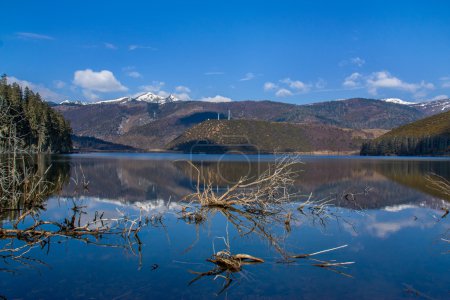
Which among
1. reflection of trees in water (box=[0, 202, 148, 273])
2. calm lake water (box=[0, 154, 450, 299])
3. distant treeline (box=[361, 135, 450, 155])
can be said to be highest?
distant treeline (box=[361, 135, 450, 155])

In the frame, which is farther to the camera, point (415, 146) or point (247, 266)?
point (415, 146)

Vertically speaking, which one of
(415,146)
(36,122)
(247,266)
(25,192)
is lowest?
(247,266)

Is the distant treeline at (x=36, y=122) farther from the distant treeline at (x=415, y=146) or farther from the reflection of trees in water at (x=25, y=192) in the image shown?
the distant treeline at (x=415, y=146)

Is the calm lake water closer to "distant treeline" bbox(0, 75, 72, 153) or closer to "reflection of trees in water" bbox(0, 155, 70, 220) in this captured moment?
"reflection of trees in water" bbox(0, 155, 70, 220)

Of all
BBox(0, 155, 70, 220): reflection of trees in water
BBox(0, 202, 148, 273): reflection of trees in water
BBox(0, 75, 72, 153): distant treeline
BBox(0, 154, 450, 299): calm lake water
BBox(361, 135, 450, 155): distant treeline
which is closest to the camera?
BBox(0, 154, 450, 299): calm lake water

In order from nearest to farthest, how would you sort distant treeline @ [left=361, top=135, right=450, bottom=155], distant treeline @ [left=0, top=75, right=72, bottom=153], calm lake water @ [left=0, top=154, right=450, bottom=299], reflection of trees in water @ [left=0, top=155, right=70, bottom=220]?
→ 1. calm lake water @ [left=0, top=154, right=450, bottom=299]
2. reflection of trees in water @ [left=0, top=155, right=70, bottom=220]
3. distant treeline @ [left=0, top=75, right=72, bottom=153]
4. distant treeline @ [left=361, top=135, right=450, bottom=155]

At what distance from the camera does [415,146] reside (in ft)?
604

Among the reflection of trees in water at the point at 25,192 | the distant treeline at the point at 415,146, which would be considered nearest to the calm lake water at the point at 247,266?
the reflection of trees in water at the point at 25,192

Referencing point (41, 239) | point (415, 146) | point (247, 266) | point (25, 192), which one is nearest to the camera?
point (247, 266)

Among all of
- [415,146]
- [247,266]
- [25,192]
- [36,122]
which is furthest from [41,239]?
[415,146]

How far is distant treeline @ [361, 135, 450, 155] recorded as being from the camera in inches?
6905

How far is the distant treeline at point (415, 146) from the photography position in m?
175

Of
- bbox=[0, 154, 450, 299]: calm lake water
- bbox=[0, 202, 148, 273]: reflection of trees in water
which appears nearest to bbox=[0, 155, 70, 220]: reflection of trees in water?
bbox=[0, 154, 450, 299]: calm lake water

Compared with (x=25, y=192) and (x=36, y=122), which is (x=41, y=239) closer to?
(x=25, y=192)
